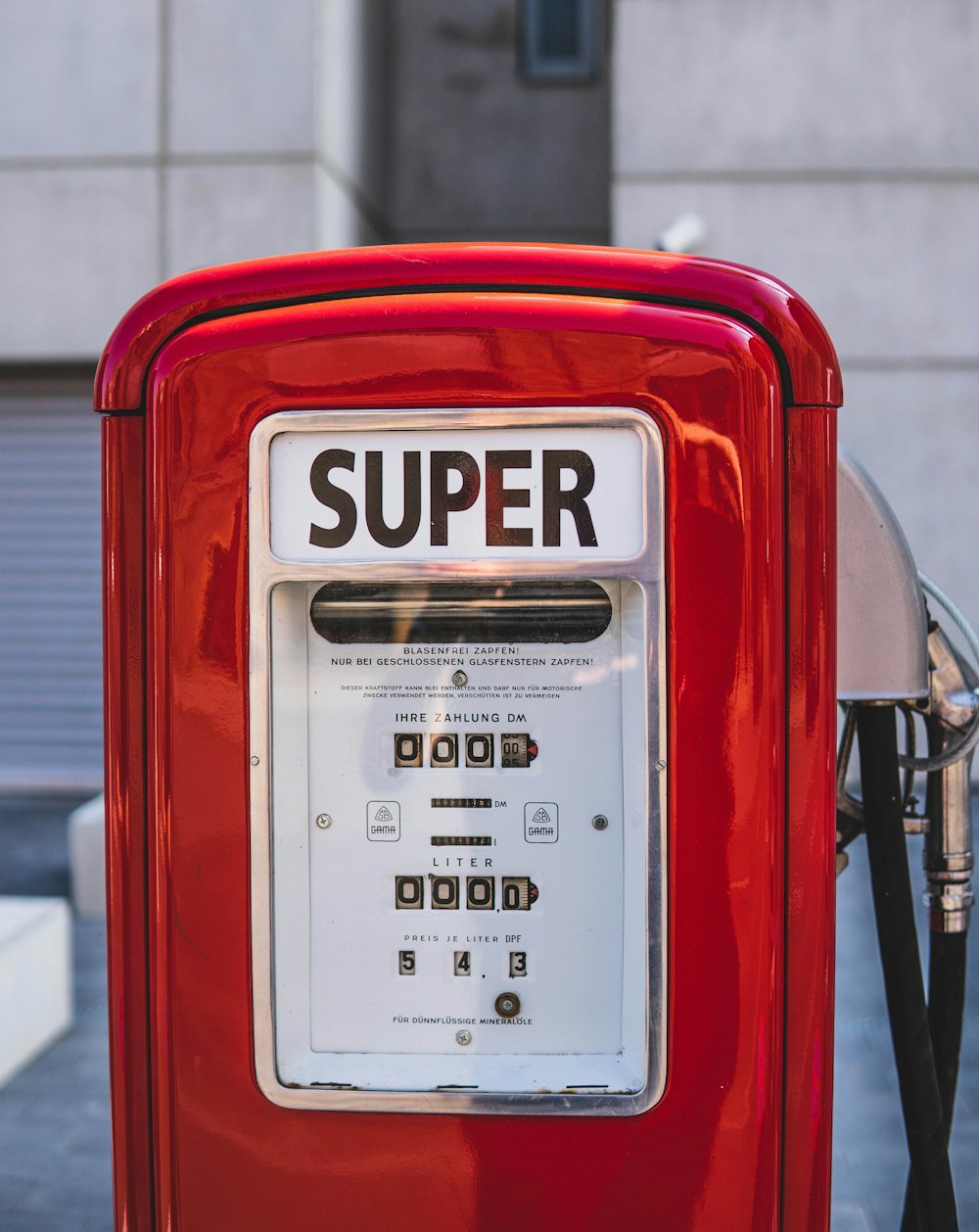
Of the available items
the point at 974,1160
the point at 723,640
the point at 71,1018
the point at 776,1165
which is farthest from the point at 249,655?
the point at 71,1018

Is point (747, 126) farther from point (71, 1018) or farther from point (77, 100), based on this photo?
point (71, 1018)

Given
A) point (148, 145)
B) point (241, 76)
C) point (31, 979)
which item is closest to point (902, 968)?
point (31, 979)

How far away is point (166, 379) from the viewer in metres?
1.61

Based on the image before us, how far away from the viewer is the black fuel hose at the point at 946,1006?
6.86 feet

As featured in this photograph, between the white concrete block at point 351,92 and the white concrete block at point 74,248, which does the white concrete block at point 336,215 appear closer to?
the white concrete block at point 351,92

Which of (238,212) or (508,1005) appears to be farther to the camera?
(238,212)

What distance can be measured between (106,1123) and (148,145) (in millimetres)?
5784

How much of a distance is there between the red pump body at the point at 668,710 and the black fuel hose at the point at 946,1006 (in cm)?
54

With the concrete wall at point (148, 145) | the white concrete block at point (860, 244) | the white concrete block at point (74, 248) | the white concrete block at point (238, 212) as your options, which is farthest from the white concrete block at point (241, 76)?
the white concrete block at point (860, 244)

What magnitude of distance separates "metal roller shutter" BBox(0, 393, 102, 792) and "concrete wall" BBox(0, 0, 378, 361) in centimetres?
77

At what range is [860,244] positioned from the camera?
280 inches

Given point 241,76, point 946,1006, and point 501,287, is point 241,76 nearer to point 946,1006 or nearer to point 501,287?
point 501,287

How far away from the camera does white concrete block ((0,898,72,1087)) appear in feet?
12.6

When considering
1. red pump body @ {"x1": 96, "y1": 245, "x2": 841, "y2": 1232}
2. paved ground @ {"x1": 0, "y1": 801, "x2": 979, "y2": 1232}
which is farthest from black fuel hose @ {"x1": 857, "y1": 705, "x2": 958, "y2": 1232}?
paved ground @ {"x1": 0, "y1": 801, "x2": 979, "y2": 1232}
